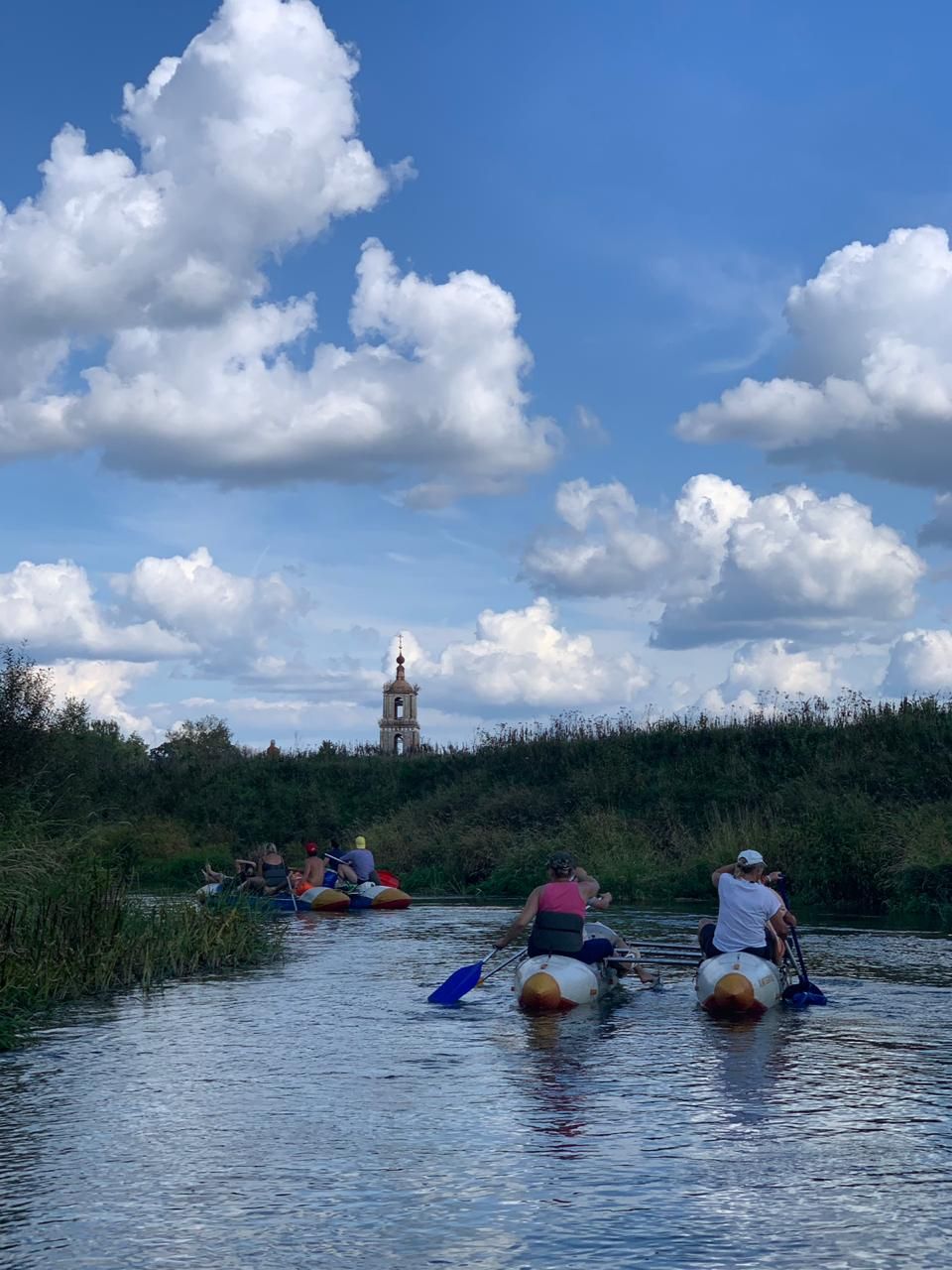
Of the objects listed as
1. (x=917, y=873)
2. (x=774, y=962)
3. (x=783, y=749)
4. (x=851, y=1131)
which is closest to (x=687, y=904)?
(x=917, y=873)

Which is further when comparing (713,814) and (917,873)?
(713,814)

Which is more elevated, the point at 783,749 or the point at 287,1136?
the point at 783,749

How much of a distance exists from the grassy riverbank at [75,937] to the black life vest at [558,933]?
14.6 feet

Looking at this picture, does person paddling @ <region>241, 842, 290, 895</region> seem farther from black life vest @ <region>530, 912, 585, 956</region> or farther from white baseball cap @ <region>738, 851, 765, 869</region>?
white baseball cap @ <region>738, 851, 765, 869</region>

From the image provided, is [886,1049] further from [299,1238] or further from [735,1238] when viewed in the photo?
[299,1238]

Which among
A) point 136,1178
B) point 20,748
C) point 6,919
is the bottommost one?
point 136,1178

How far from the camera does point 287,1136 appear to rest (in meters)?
9.27

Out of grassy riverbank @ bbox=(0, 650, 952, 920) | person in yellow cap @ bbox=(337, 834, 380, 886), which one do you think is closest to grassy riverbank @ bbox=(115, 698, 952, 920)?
grassy riverbank @ bbox=(0, 650, 952, 920)

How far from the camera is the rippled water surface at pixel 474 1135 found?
692cm

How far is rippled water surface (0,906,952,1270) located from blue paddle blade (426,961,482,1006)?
0.63 ft

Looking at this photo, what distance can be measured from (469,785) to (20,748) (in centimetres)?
1993

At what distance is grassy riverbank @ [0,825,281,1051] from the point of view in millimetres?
14797

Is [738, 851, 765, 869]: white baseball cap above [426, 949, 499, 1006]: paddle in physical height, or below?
above

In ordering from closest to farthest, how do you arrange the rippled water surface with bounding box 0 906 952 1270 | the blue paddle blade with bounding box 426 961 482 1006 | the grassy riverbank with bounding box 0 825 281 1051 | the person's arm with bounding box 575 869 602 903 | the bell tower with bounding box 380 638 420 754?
the rippled water surface with bounding box 0 906 952 1270, the grassy riverbank with bounding box 0 825 281 1051, the blue paddle blade with bounding box 426 961 482 1006, the person's arm with bounding box 575 869 602 903, the bell tower with bounding box 380 638 420 754
